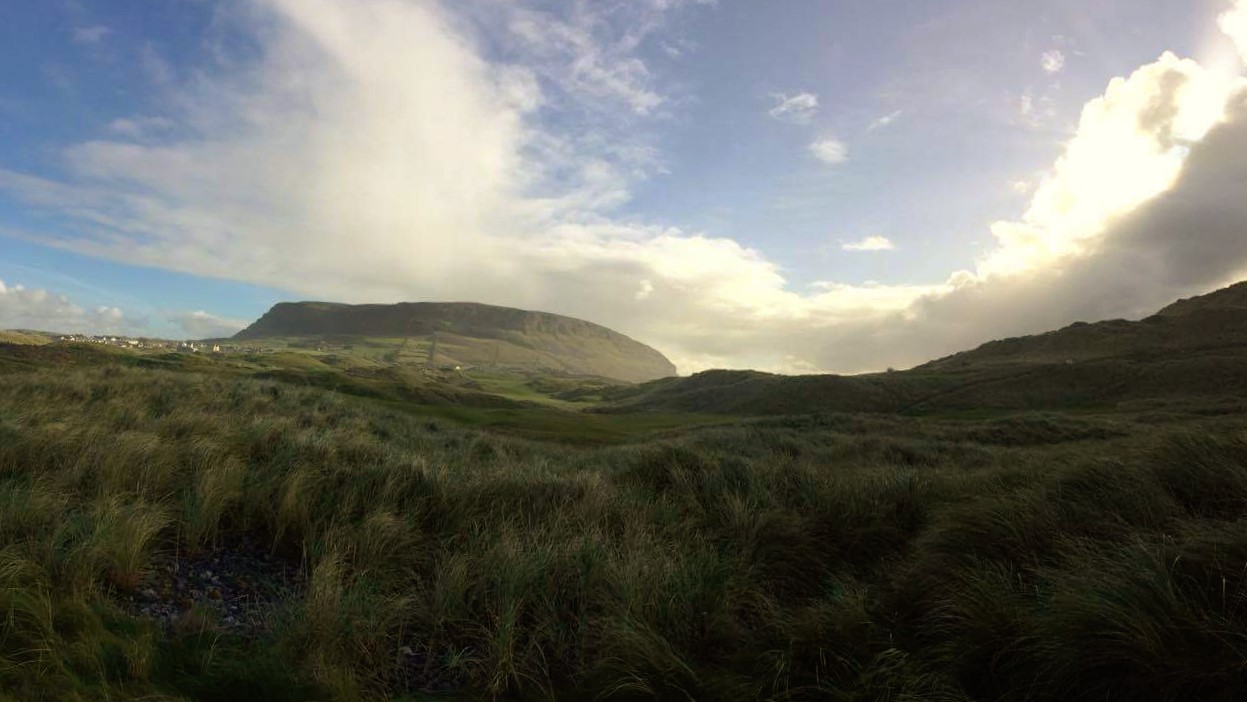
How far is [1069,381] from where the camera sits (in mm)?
65625

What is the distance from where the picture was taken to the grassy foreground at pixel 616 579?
3.37 m

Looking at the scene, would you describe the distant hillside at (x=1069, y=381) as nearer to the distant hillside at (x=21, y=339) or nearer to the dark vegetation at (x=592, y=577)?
the dark vegetation at (x=592, y=577)

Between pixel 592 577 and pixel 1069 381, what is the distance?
257ft

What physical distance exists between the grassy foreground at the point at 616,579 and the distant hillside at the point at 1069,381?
50.9m

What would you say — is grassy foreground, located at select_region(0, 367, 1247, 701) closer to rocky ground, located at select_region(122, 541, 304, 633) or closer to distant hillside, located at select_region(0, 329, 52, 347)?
rocky ground, located at select_region(122, 541, 304, 633)

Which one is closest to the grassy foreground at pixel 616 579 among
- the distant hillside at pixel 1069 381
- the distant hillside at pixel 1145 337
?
the distant hillside at pixel 1069 381

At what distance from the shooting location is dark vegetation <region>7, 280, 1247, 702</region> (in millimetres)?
3375

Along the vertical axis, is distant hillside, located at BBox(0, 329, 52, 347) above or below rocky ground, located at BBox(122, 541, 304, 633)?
above

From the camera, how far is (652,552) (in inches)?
223

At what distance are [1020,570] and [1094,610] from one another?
1690mm

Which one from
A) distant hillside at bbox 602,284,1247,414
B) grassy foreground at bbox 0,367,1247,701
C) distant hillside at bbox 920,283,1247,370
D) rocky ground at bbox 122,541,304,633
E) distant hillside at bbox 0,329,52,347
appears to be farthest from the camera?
distant hillside at bbox 920,283,1247,370

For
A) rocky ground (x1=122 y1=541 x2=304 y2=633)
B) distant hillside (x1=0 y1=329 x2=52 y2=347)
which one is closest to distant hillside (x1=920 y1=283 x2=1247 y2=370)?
rocky ground (x1=122 y1=541 x2=304 y2=633)

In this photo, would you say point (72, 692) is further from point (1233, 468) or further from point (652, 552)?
point (1233, 468)

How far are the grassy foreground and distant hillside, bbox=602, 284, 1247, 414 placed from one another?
50929 millimetres
